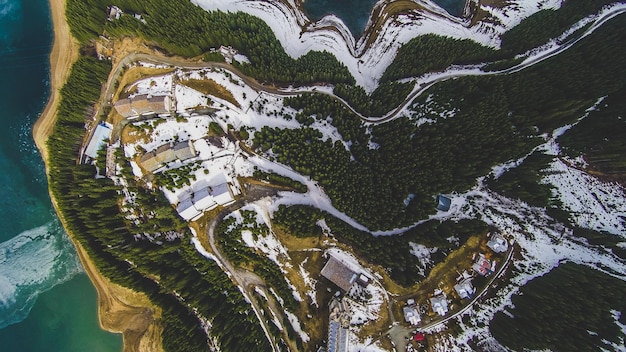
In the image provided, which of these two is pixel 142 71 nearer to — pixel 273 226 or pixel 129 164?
pixel 129 164

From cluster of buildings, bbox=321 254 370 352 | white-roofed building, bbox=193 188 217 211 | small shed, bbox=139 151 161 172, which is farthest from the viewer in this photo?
small shed, bbox=139 151 161 172

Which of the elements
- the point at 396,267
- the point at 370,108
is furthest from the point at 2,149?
the point at 396,267

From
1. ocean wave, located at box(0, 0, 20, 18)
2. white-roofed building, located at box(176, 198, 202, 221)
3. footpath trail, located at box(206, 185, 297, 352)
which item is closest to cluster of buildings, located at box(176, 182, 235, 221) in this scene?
white-roofed building, located at box(176, 198, 202, 221)

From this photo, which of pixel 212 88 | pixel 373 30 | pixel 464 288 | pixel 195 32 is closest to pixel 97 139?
pixel 212 88

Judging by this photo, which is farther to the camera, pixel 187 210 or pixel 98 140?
pixel 98 140

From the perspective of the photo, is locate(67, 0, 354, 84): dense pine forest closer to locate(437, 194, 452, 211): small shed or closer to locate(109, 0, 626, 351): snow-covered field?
locate(109, 0, 626, 351): snow-covered field

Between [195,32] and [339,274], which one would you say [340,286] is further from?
[195,32]

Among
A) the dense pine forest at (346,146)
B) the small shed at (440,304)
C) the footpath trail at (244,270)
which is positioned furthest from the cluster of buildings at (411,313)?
the footpath trail at (244,270)
